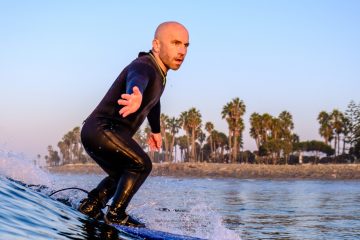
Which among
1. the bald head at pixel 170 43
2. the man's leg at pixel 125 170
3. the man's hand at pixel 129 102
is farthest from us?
the bald head at pixel 170 43

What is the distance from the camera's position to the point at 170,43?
4094 millimetres

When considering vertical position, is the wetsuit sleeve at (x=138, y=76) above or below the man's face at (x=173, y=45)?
below

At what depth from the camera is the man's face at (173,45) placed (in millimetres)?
4078

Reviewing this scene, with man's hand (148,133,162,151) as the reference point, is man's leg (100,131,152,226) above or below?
below

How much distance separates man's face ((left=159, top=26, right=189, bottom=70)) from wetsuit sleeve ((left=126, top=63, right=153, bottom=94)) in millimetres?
257

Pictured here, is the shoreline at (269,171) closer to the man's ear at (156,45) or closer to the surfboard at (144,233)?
the man's ear at (156,45)

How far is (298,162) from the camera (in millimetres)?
118500

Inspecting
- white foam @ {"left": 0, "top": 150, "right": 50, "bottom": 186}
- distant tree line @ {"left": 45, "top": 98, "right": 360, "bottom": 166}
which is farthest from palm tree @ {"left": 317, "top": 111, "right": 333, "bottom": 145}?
white foam @ {"left": 0, "top": 150, "right": 50, "bottom": 186}

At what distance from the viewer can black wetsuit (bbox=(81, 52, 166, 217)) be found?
3.89 metres

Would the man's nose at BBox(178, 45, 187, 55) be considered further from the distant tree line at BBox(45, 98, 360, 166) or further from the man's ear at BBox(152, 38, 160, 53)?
the distant tree line at BBox(45, 98, 360, 166)

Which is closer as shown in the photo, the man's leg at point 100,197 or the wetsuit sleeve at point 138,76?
the wetsuit sleeve at point 138,76

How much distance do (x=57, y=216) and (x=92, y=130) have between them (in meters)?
0.71

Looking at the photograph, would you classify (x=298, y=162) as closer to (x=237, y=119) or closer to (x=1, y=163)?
(x=237, y=119)

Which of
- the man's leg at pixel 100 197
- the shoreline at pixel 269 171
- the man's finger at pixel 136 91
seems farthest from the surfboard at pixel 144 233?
the shoreline at pixel 269 171
